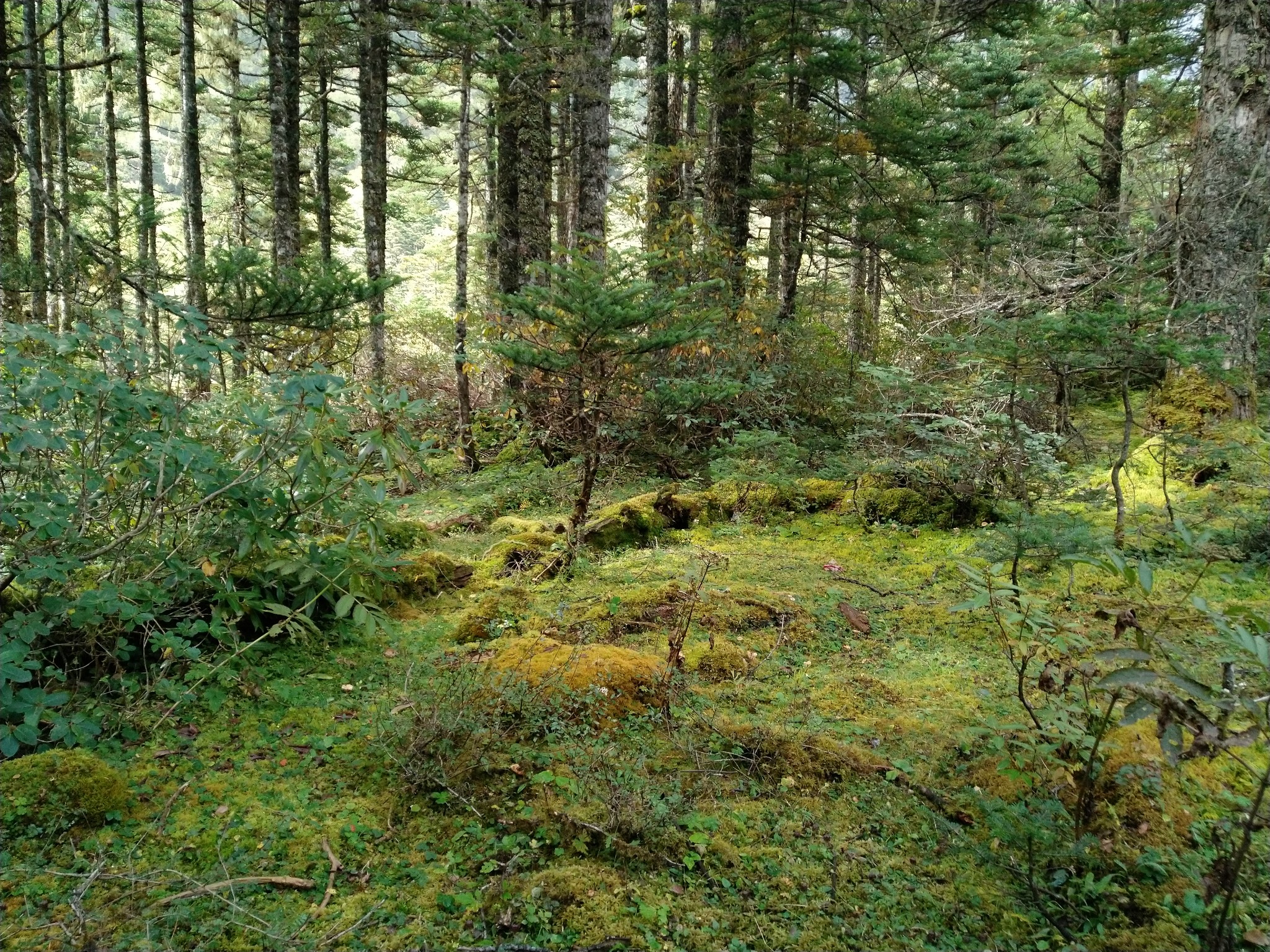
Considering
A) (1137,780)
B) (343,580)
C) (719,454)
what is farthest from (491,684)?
(719,454)

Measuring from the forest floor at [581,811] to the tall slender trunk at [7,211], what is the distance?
394cm

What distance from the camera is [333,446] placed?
2.98 meters

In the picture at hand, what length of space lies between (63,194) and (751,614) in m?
13.7

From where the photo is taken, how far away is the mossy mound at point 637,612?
4305 mm

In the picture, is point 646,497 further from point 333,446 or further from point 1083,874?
point 1083,874

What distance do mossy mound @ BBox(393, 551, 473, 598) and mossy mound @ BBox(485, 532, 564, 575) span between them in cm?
34

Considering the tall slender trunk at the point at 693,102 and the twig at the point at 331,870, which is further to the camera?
the tall slender trunk at the point at 693,102

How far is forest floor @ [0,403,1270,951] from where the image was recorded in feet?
6.52

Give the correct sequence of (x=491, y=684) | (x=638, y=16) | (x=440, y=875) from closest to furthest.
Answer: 1. (x=440, y=875)
2. (x=491, y=684)
3. (x=638, y=16)

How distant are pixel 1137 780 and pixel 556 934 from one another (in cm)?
218

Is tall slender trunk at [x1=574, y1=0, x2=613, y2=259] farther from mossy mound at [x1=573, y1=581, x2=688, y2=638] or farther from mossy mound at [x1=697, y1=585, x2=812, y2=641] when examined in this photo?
mossy mound at [x1=697, y1=585, x2=812, y2=641]

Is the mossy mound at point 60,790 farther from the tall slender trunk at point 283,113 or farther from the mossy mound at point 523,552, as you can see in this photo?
the tall slender trunk at point 283,113

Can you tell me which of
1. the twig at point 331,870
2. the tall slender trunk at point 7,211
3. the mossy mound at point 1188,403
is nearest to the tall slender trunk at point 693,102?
the mossy mound at point 1188,403

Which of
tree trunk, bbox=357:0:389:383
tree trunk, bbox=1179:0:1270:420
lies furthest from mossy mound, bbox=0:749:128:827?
tree trunk, bbox=1179:0:1270:420
